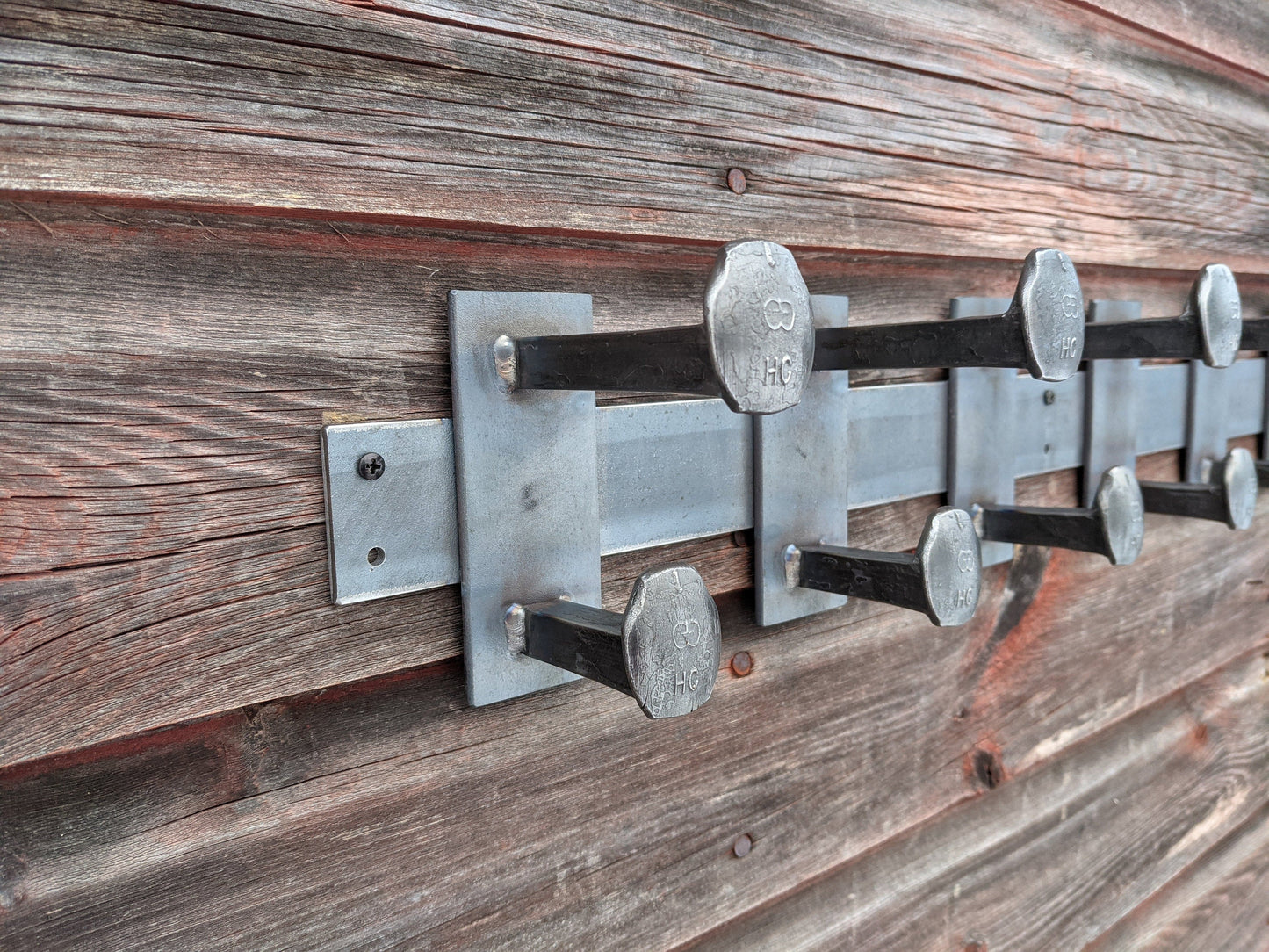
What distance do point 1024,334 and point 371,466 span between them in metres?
0.29

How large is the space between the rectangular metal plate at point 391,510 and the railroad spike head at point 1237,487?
56cm

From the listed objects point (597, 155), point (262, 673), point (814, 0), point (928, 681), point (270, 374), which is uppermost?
point (814, 0)

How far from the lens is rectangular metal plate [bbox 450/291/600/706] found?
401mm

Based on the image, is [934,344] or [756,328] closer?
[756,328]

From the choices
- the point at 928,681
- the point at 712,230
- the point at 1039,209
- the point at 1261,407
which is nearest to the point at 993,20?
the point at 1039,209

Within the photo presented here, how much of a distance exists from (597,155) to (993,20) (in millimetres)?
341

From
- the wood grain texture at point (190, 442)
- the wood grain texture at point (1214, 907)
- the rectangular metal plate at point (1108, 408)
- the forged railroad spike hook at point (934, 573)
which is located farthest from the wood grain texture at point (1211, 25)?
the wood grain texture at point (1214, 907)

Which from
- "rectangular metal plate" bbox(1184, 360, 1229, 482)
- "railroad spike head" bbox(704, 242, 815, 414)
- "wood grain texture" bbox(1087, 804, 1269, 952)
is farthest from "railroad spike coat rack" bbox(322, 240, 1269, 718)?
"wood grain texture" bbox(1087, 804, 1269, 952)

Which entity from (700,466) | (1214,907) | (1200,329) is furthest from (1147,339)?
(1214,907)

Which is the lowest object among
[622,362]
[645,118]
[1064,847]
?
[1064,847]

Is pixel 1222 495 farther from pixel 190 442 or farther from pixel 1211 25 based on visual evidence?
pixel 190 442

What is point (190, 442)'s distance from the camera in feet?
1.13

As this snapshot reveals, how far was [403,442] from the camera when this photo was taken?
0.38 m

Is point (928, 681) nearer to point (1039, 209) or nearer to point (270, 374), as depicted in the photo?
point (1039, 209)
